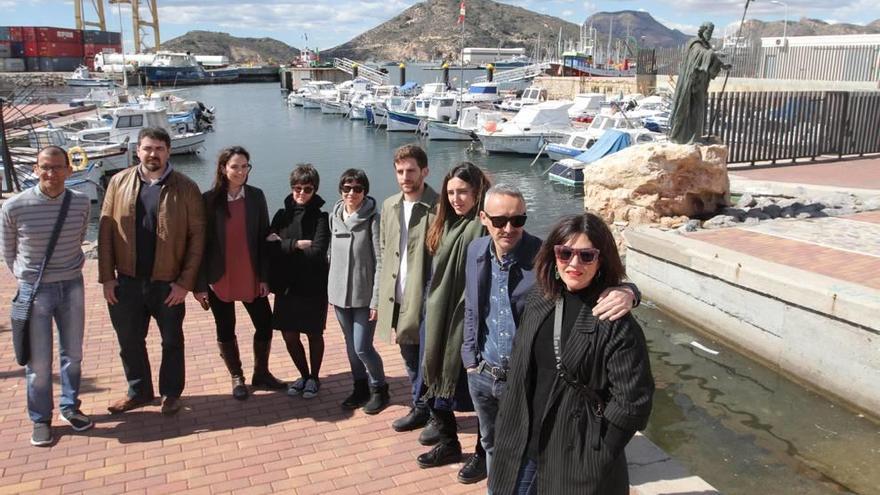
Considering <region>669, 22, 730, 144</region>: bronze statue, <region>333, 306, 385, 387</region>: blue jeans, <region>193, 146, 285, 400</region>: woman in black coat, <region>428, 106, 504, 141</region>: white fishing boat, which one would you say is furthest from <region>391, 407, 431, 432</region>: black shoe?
<region>428, 106, 504, 141</region>: white fishing boat

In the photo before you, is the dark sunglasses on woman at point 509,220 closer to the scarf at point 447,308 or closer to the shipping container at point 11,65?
the scarf at point 447,308

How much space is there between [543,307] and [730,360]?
5.42 m

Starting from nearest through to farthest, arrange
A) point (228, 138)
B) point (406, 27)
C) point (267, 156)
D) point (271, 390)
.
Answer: point (271, 390), point (267, 156), point (228, 138), point (406, 27)

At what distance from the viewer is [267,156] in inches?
1262

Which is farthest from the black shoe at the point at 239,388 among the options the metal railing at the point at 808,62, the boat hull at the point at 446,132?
the boat hull at the point at 446,132

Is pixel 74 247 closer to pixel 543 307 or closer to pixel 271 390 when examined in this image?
pixel 271 390

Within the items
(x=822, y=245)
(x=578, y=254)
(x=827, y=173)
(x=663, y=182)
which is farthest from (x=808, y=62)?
(x=578, y=254)

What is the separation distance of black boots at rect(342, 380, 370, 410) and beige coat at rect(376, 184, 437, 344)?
752 millimetres

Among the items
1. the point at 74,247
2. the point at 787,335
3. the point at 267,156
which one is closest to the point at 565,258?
the point at 74,247

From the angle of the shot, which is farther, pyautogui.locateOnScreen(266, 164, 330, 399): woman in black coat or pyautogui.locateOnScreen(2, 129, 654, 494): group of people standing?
pyautogui.locateOnScreen(266, 164, 330, 399): woman in black coat

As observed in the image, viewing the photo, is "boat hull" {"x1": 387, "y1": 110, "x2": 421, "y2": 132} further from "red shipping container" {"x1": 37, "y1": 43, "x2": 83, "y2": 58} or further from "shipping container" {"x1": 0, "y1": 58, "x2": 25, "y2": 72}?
"red shipping container" {"x1": 37, "y1": 43, "x2": 83, "y2": 58}

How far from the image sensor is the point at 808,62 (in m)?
26.7

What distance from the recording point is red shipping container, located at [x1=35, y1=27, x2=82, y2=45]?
92.1 meters

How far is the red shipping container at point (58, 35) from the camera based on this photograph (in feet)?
302
